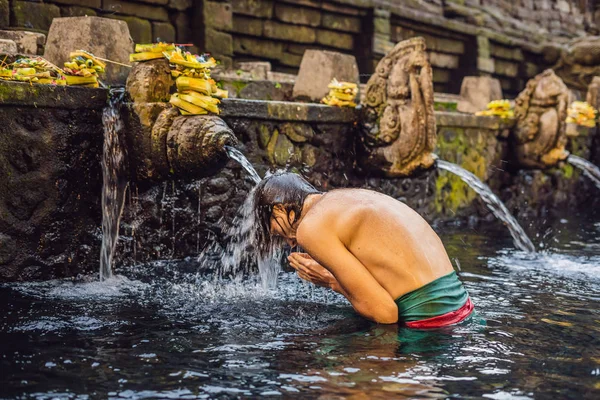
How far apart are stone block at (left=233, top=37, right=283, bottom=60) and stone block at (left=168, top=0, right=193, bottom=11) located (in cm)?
150

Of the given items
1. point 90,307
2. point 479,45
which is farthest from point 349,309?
point 479,45

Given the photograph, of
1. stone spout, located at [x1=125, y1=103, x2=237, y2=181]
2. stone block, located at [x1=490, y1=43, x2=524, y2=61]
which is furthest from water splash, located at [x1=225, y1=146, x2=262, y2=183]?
stone block, located at [x1=490, y1=43, x2=524, y2=61]

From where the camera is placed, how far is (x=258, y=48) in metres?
15.0

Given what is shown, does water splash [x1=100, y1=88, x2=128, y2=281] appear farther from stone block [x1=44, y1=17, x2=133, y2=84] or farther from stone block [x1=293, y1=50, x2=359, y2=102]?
stone block [x1=293, y1=50, x2=359, y2=102]

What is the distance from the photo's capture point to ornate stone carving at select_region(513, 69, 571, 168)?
11.5 m

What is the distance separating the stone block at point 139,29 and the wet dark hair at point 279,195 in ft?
26.8

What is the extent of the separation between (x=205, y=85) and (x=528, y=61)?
1872 centimetres

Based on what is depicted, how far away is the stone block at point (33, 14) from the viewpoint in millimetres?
10281

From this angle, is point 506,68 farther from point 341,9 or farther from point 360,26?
point 341,9

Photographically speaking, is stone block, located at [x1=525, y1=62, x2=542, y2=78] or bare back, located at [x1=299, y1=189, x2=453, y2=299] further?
stone block, located at [x1=525, y1=62, x2=542, y2=78]

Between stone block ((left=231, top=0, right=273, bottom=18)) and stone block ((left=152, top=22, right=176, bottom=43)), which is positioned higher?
stone block ((left=231, top=0, right=273, bottom=18))

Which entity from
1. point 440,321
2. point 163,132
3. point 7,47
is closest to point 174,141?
point 163,132

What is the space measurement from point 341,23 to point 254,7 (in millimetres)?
2884

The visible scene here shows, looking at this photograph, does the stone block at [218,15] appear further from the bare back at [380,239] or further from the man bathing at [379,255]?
the bare back at [380,239]
